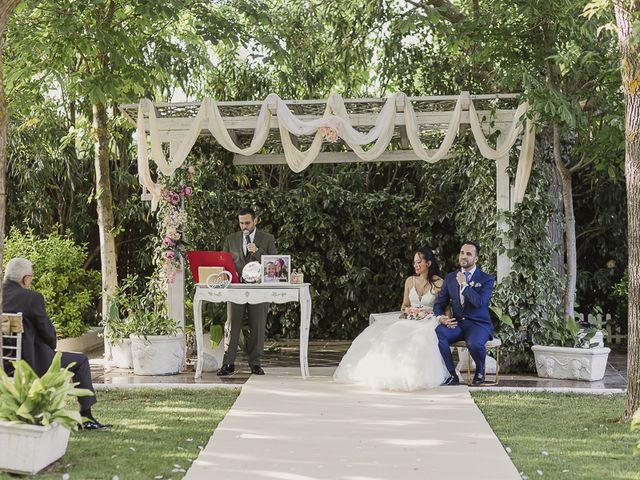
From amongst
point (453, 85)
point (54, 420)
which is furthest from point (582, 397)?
point (453, 85)

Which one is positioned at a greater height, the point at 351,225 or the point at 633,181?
the point at 633,181

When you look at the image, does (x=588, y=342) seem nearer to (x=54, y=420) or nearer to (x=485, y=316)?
(x=485, y=316)

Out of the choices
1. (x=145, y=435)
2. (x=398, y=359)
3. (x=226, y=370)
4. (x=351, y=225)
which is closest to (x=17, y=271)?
(x=145, y=435)

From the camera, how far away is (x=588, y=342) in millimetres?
9039

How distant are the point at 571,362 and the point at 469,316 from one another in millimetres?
1073

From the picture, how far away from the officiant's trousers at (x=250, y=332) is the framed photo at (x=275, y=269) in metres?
0.43

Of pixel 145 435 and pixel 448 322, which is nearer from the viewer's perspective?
pixel 145 435

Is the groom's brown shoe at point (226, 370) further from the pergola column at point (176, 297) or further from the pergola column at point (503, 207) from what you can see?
the pergola column at point (503, 207)

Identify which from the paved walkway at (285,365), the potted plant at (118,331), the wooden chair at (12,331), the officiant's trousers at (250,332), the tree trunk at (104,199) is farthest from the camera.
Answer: the tree trunk at (104,199)

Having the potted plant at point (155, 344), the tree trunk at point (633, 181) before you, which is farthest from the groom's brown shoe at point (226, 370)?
the tree trunk at point (633, 181)

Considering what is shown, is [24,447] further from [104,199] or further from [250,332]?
[104,199]

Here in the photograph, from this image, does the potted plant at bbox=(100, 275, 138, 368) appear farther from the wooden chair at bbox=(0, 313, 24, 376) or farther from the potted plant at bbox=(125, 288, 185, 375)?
the wooden chair at bbox=(0, 313, 24, 376)

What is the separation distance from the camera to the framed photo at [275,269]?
355 inches

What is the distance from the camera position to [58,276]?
11.6 m
